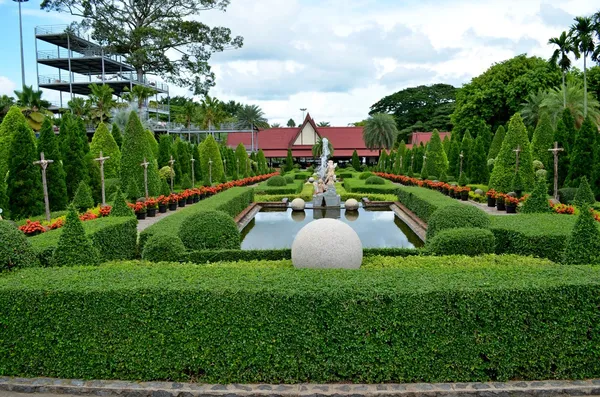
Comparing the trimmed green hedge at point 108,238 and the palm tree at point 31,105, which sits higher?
the palm tree at point 31,105

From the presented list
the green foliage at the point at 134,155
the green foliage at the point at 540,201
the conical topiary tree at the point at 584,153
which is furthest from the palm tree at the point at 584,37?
the green foliage at the point at 134,155

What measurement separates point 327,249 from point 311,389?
267 cm

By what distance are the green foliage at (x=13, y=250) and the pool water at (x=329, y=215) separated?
6.47 metres

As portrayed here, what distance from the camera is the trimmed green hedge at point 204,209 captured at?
32.7ft

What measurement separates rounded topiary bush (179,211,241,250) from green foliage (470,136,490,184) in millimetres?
20960

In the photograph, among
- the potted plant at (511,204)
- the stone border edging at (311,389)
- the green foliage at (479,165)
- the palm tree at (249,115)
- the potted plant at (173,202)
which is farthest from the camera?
the palm tree at (249,115)

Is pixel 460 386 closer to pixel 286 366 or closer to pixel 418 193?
pixel 286 366

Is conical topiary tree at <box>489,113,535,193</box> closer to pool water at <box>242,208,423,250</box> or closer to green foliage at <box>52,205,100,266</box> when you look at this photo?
pool water at <box>242,208,423,250</box>

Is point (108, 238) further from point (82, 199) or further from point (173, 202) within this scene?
point (173, 202)

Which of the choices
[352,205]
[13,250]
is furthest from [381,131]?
[13,250]

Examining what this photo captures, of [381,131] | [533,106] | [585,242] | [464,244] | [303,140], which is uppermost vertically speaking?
[533,106]

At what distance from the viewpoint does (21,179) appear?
44.8ft

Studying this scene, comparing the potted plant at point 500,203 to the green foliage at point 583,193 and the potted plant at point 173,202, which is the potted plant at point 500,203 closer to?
the green foliage at point 583,193

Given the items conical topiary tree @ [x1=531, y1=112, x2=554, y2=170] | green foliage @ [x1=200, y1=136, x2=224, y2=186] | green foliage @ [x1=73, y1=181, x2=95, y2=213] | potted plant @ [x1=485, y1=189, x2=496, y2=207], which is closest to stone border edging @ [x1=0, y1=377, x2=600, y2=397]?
green foliage @ [x1=73, y1=181, x2=95, y2=213]
